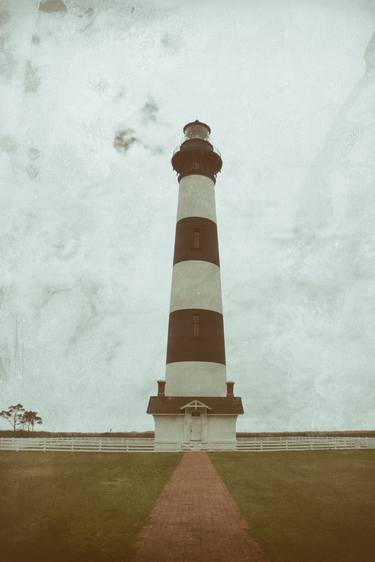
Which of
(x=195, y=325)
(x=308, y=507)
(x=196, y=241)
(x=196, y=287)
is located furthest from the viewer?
(x=196, y=241)

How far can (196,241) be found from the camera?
3081 cm

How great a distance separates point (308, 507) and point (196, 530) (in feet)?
12.1

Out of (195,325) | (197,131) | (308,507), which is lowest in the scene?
(308,507)

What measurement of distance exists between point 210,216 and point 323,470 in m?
18.5

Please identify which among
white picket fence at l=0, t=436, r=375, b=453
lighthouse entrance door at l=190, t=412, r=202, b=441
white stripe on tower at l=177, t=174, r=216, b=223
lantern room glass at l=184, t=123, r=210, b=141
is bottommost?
white picket fence at l=0, t=436, r=375, b=453

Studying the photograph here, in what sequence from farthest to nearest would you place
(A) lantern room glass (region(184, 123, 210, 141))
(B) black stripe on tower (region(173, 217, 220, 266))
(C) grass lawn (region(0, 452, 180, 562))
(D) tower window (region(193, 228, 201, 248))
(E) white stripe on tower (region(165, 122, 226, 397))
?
1. (A) lantern room glass (region(184, 123, 210, 141))
2. (D) tower window (region(193, 228, 201, 248))
3. (B) black stripe on tower (region(173, 217, 220, 266))
4. (E) white stripe on tower (region(165, 122, 226, 397))
5. (C) grass lawn (region(0, 452, 180, 562))

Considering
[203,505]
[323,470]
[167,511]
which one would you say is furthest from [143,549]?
[323,470]

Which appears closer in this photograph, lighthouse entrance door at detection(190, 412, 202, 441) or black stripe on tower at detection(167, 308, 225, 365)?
lighthouse entrance door at detection(190, 412, 202, 441)

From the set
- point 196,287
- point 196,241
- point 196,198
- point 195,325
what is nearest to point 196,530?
point 195,325

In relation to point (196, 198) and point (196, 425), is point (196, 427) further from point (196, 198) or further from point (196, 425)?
point (196, 198)

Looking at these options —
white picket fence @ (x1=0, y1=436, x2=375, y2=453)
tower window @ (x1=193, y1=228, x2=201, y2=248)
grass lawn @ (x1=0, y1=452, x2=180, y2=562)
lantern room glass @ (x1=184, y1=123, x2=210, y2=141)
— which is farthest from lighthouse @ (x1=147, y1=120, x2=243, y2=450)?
grass lawn @ (x1=0, y1=452, x2=180, y2=562)

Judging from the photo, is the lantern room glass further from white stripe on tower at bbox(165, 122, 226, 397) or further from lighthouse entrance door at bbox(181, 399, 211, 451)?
lighthouse entrance door at bbox(181, 399, 211, 451)

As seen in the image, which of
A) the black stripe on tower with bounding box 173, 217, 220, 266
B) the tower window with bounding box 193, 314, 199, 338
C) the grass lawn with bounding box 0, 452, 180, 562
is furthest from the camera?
the black stripe on tower with bounding box 173, 217, 220, 266

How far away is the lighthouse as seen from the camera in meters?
27.7
